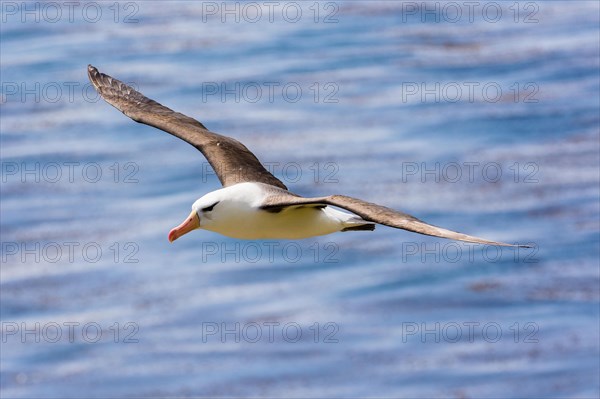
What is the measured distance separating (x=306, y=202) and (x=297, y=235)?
1262 millimetres

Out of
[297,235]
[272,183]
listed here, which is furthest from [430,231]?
[272,183]

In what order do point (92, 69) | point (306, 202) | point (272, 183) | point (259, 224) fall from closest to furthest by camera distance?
1. point (306, 202)
2. point (259, 224)
3. point (272, 183)
4. point (92, 69)

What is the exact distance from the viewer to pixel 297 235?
51.3ft

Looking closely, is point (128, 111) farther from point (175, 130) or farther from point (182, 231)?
point (182, 231)

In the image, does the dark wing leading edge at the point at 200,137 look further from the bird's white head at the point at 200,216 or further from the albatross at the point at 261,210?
the bird's white head at the point at 200,216

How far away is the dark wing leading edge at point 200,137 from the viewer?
17.4m

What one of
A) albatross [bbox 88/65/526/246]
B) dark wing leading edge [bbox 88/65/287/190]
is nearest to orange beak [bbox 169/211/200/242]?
albatross [bbox 88/65/526/246]

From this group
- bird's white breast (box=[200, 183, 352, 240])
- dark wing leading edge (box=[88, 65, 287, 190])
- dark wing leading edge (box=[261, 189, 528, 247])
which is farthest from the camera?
dark wing leading edge (box=[88, 65, 287, 190])

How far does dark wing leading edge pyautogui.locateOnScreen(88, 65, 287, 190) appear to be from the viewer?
1736cm

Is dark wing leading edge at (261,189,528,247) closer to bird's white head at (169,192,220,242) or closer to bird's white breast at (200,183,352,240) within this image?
bird's white breast at (200,183,352,240)

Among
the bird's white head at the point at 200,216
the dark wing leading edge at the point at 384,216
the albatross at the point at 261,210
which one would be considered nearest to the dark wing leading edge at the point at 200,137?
the albatross at the point at 261,210

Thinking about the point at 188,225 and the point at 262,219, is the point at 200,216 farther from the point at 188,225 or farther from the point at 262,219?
the point at 262,219

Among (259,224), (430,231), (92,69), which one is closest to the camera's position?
(430,231)

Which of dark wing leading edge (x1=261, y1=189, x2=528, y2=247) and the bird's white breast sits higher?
dark wing leading edge (x1=261, y1=189, x2=528, y2=247)
